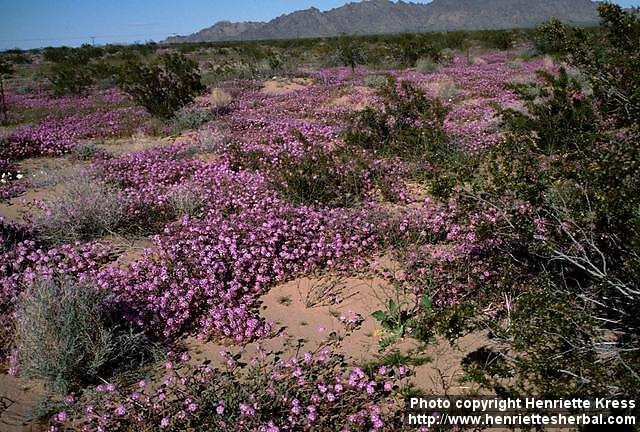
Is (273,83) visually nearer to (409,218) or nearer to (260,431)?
(409,218)

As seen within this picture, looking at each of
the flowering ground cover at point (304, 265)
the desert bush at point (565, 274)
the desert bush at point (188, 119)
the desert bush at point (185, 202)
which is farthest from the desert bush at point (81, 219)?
the desert bush at point (188, 119)

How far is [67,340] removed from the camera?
3.88 meters

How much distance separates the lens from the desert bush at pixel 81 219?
653 cm

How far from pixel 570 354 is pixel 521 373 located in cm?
37

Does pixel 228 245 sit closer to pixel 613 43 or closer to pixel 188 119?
pixel 613 43

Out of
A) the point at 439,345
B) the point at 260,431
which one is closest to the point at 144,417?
the point at 260,431

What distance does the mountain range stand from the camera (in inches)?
6501

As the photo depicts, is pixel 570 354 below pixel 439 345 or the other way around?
the other way around

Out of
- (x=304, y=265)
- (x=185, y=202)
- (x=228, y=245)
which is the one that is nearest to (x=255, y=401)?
(x=304, y=265)

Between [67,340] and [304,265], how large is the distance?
8.55 feet

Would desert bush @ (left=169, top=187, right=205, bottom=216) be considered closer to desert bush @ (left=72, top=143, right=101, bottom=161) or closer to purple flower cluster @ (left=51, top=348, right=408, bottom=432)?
purple flower cluster @ (left=51, top=348, right=408, bottom=432)

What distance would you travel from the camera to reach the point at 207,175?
866 cm

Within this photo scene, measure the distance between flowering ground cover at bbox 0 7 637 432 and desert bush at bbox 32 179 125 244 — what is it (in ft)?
0.10

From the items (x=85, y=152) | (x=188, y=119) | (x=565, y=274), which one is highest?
(x=188, y=119)
